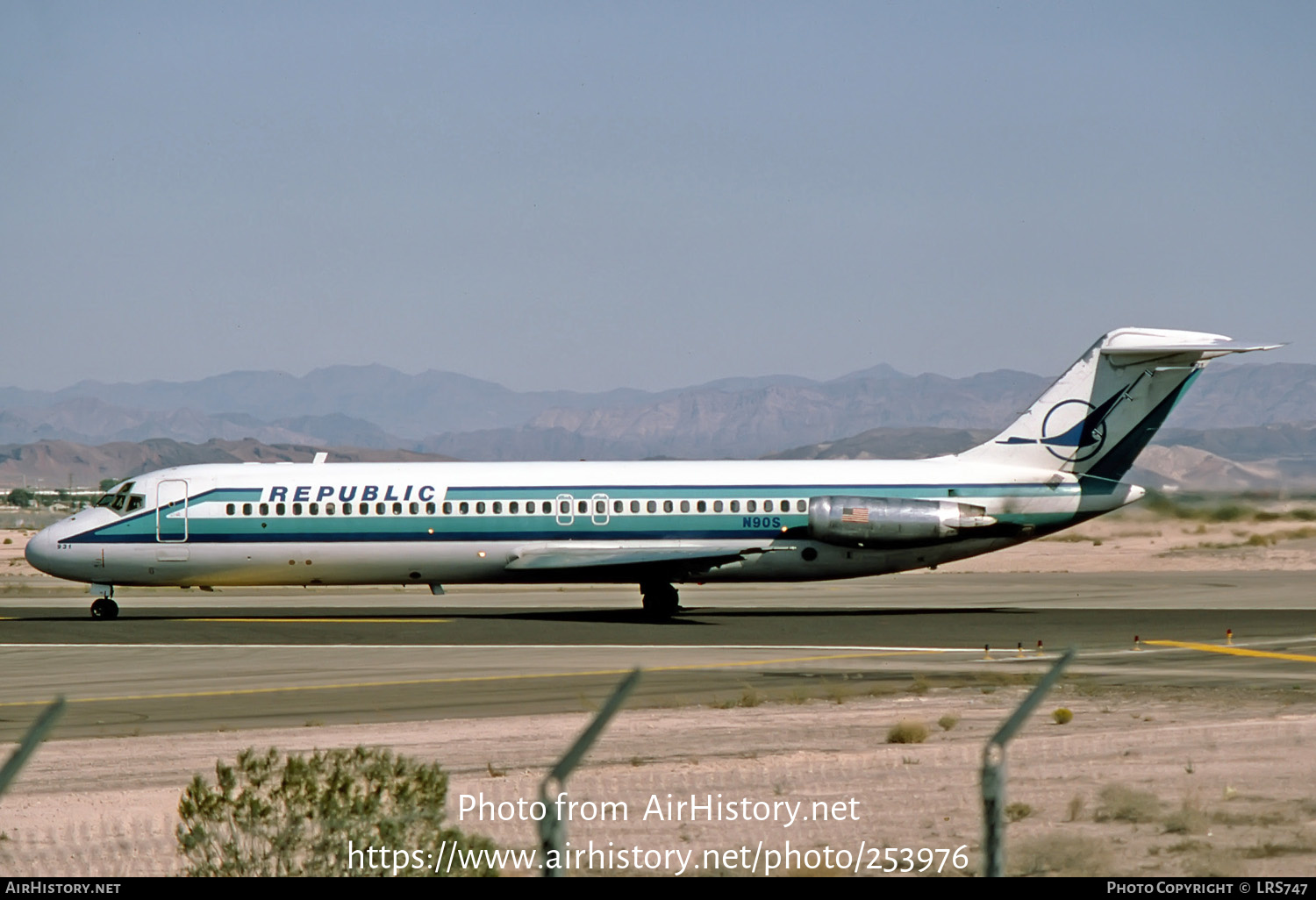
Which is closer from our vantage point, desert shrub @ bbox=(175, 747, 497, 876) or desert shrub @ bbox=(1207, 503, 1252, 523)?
desert shrub @ bbox=(175, 747, 497, 876)

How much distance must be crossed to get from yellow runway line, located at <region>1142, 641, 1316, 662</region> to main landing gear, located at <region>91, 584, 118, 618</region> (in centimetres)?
2312

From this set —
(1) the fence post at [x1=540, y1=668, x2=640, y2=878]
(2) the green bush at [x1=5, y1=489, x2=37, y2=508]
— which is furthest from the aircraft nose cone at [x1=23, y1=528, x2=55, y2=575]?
(2) the green bush at [x1=5, y1=489, x2=37, y2=508]

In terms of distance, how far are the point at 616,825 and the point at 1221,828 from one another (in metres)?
4.60

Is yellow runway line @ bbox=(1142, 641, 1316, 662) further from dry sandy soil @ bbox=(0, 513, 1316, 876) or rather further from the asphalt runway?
dry sandy soil @ bbox=(0, 513, 1316, 876)

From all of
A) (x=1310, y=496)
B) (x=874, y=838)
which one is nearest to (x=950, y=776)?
(x=874, y=838)

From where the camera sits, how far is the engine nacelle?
33719 millimetres

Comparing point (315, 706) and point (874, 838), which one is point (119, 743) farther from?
point (874, 838)

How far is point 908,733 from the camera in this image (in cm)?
1552

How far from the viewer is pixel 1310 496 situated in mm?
38344

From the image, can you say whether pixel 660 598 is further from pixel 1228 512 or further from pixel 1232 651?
pixel 1228 512

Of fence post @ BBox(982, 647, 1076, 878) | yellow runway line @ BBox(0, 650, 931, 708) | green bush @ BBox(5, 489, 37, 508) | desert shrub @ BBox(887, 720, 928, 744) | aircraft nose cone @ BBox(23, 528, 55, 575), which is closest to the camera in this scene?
fence post @ BBox(982, 647, 1076, 878)

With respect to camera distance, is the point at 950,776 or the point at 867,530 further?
the point at 867,530
